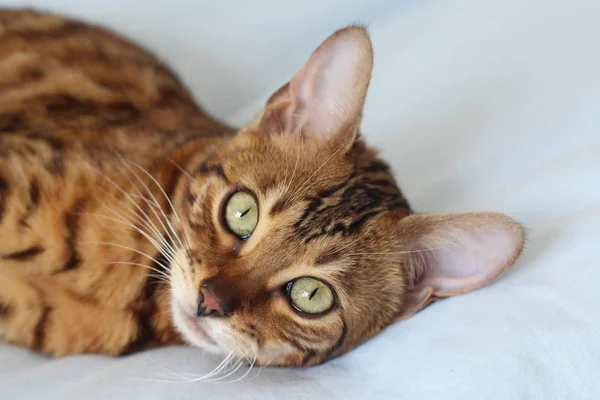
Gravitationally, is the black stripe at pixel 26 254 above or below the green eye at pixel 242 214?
below

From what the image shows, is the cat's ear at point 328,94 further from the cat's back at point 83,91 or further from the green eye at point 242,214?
the cat's back at point 83,91

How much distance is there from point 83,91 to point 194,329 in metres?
1.04

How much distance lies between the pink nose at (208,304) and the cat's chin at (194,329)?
0.04m

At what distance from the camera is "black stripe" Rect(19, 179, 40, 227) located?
147cm

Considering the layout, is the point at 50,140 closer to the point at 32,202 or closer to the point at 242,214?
the point at 32,202

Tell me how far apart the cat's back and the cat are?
5cm

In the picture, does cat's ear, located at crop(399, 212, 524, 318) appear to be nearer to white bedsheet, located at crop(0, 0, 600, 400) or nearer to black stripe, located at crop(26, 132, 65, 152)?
white bedsheet, located at crop(0, 0, 600, 400)

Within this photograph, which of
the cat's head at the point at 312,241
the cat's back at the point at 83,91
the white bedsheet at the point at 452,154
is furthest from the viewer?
the cat's back at the point at 83,91

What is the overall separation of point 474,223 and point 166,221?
79 cm

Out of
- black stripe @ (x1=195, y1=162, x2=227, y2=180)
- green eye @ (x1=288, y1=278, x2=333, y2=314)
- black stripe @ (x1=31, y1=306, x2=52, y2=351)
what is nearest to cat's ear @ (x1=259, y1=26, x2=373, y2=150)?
black stripe @ (x1=195, y1=162, x2=227, y2=180)

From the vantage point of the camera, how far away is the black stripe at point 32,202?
1.47 m

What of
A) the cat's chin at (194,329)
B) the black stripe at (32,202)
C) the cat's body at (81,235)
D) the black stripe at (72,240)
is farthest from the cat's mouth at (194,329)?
the black stripe at (32,202)

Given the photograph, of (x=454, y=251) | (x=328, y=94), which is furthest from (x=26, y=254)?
(x=454, y=251)

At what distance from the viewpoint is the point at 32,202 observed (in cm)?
148
